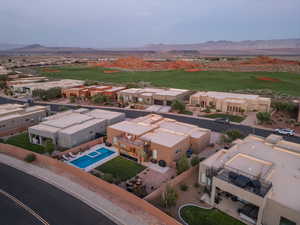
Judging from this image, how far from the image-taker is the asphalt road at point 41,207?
17875mm

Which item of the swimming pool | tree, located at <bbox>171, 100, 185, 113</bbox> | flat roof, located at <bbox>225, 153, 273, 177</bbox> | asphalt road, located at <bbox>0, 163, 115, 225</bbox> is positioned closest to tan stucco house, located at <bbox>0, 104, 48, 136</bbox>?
asphalt road, located at <bbox>0, 163, 115, 225</bbox>

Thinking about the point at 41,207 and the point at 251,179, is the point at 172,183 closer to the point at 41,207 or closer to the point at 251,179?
the point at 251,179

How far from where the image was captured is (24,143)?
1351 inches

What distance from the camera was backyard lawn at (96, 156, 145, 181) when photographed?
2542 cm

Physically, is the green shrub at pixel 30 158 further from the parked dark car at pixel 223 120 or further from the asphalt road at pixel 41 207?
the parked dark car at pixel 223 120

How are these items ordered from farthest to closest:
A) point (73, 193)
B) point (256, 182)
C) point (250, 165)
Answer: point (250, 165)
point (73, 193)
point (256, 182)

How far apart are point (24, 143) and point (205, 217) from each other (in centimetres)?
→ 2991

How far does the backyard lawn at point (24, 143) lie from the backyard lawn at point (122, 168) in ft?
36.5

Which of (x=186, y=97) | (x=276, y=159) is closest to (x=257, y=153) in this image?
(x=276, y=159)

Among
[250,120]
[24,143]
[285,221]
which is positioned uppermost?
[285,221]

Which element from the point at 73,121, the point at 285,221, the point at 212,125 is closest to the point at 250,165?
the point at 285,221

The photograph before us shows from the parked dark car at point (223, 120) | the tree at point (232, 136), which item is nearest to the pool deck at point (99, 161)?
the tree at point (232, 136)

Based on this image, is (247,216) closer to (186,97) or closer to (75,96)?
(186,97)

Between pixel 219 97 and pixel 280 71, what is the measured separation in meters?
75.6
